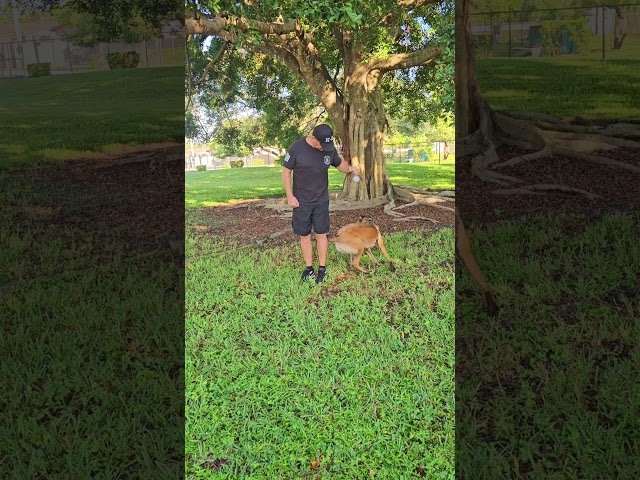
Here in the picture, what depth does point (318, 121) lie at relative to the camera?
584 cm

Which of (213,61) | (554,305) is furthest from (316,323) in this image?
(213,61)

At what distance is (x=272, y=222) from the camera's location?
20.3 feet

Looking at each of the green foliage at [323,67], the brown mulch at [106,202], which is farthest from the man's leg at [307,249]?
the brown mulch at [106,202]

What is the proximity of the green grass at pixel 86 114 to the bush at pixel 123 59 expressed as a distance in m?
0.07

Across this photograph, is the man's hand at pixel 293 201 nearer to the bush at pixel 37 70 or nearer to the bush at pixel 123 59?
the bush at pixel 123 59

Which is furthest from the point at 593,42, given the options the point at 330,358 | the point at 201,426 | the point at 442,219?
the point at 201,426

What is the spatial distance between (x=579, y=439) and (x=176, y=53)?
17.5 feet

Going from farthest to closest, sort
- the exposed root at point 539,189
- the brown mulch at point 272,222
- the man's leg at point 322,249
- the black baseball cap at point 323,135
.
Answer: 1. the exposed root at point 539,189
2. the brown mulch at point 272,222
3. the man's leg at point 322,249
4. the black baseball cap at point 323,135

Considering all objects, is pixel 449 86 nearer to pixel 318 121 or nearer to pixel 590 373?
pixel 318 121

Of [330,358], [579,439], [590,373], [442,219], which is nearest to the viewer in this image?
[579,439]

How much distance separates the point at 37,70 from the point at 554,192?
542 centimetres

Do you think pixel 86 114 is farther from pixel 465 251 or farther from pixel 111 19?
pixel 465 251

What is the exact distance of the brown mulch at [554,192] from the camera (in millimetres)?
5734

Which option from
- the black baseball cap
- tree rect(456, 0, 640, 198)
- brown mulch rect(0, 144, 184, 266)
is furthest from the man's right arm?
tree rect(456, 0, 640, 198)
